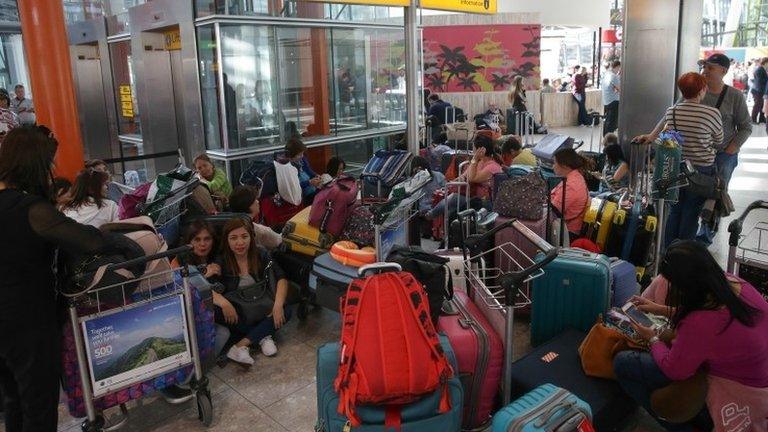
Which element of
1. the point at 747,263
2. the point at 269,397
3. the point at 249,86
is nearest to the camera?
the point at 747,263

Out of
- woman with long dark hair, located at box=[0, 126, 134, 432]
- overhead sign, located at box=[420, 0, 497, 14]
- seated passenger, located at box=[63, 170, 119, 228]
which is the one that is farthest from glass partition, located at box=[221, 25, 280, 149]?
woman with long dark hair, located at box=[0, 126, 134, 432]

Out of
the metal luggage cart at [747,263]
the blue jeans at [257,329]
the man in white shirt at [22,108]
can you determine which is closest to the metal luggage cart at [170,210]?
the blue jeans at [257,329]

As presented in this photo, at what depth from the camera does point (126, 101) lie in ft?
36.6

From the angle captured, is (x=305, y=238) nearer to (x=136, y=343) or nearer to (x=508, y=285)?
(x=136, y=343)

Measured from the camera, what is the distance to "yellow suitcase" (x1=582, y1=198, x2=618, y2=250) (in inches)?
201

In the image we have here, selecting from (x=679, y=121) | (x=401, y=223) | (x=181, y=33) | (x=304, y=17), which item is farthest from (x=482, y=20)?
(x=401, y=223)

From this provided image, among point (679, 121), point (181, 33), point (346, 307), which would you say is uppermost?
point (181, 33)

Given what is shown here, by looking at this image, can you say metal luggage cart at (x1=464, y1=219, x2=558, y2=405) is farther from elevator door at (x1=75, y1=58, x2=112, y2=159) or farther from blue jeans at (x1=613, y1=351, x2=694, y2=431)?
elevator door at (x1=75, y1=58, x2=112, y2=159)

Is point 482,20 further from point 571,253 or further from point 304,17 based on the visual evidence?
point 571,253

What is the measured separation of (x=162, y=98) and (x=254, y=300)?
587 centimetres

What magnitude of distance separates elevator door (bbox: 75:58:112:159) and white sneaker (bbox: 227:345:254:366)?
349 inches

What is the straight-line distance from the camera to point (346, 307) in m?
2.75

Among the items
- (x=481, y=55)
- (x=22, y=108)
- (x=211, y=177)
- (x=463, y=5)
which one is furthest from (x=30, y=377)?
(x=481, y=55)

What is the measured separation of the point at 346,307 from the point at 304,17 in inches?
255
